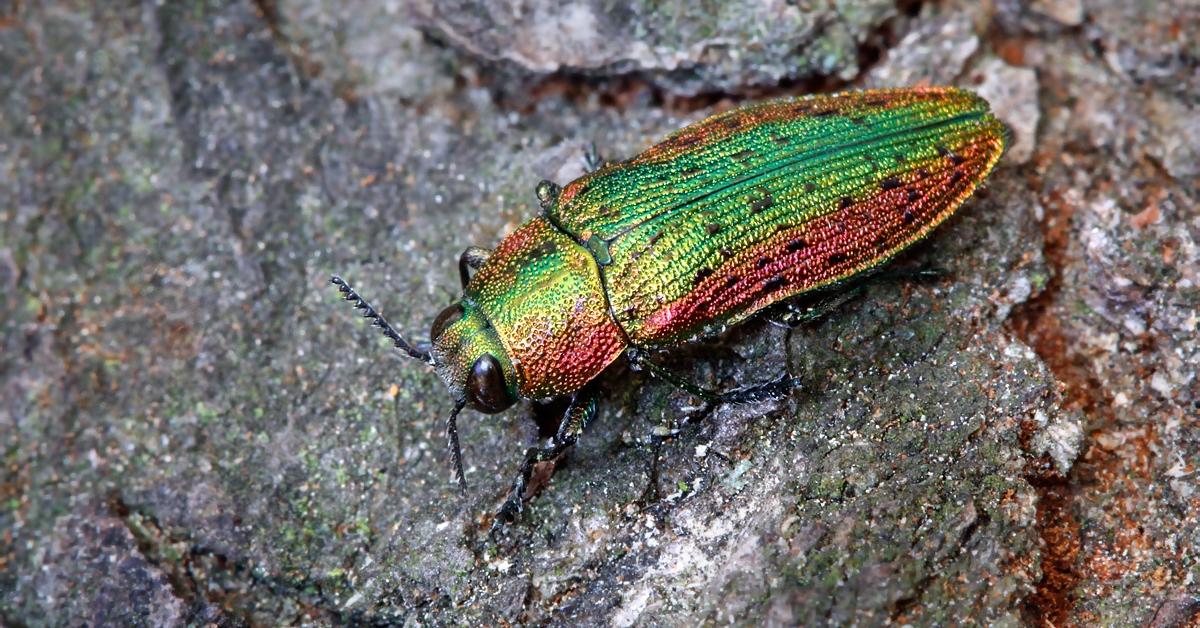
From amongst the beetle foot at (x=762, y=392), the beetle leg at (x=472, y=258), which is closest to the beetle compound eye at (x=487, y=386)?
the beetle leg at (x=472, y=258)

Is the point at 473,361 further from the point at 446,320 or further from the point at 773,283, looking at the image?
the point at 773,283

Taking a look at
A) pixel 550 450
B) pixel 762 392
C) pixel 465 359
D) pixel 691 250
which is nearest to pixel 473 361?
pixel 465 359

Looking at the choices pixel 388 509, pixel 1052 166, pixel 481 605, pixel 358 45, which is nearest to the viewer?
pixel 481 605

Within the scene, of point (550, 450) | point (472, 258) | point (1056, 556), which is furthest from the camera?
point (472, 258)

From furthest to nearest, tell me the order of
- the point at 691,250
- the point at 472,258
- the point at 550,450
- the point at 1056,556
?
1. the point at 472,258
2. the point at 550,450
3. the point at 691,250
4. the point at 1056,556

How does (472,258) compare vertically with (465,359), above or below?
above

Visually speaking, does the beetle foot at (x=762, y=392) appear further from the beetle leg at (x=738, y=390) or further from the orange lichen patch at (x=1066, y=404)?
the orange lichen patch at (x=1066, y=404)

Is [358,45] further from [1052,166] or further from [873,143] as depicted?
[1052,166]

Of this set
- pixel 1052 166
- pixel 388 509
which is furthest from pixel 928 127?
pixel 388 509
